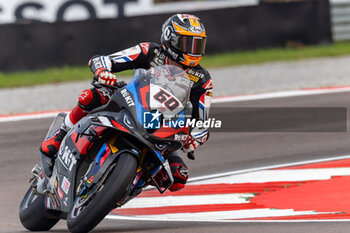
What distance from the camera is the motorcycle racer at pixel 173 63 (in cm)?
579

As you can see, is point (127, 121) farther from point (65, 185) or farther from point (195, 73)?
point (195, 73)

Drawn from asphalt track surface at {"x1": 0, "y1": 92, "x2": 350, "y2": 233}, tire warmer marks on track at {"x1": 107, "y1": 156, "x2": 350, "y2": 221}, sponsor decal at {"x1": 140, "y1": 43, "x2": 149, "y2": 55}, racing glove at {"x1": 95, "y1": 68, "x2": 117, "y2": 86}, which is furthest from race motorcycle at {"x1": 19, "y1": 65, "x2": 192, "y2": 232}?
tire warmer marks on track at {"x1": 107, "y1": 156, "x2": 350, "y2": 221}

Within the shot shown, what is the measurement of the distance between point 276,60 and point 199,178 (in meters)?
8.32

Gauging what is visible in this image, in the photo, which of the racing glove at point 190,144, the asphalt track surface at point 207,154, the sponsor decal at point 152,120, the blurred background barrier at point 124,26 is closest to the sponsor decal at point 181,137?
the sponsor decal at point 152,120

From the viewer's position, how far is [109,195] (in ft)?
16.7

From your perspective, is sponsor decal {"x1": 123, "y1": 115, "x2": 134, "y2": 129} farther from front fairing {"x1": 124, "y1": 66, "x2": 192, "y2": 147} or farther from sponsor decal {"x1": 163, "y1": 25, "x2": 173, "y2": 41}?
sponsor decal {"x1": 163, "y1": 25, "x2": 173, "y2": 41}

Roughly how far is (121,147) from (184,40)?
40.2 inches

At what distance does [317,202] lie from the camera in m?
6.95

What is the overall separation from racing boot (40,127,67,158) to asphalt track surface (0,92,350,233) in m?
0.67

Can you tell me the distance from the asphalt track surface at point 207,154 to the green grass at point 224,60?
3164mm

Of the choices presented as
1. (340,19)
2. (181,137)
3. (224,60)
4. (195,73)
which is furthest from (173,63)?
(340,19)

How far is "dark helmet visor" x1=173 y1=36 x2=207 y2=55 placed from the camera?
5777 millimetres

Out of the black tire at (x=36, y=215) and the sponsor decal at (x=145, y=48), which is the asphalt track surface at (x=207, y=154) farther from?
the sponsor decal at (x=145, y=48)

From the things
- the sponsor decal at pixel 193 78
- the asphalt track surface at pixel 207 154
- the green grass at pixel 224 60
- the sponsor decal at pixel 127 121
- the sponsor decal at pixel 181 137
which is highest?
the sponsor decal at pixel 193 78
